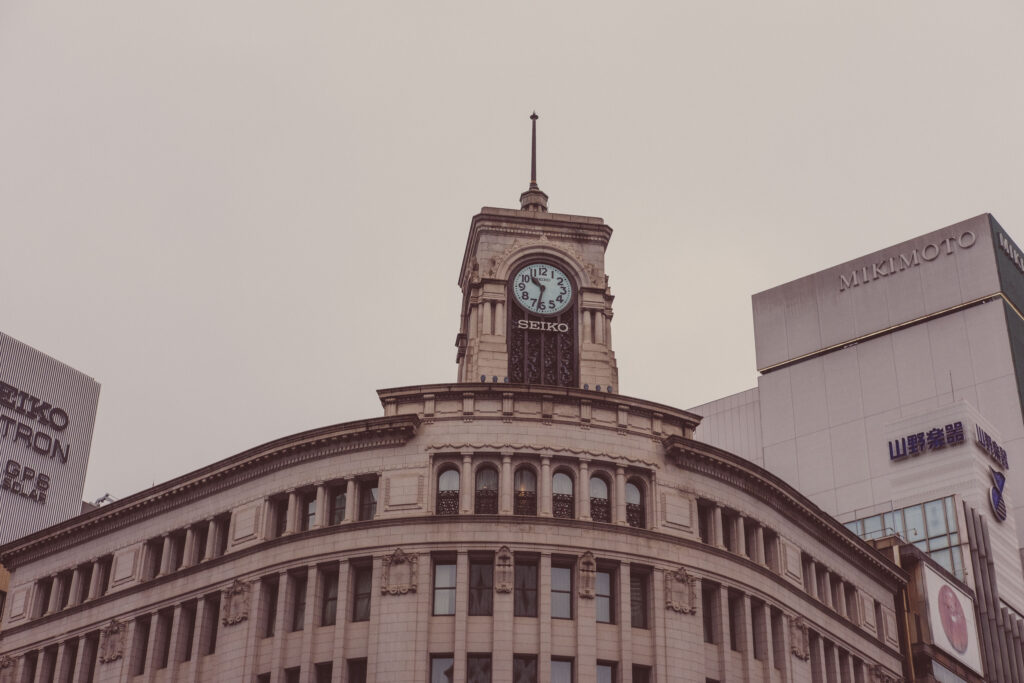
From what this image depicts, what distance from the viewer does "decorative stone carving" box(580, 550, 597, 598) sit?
55.9 meters

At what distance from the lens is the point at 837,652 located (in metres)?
66.2

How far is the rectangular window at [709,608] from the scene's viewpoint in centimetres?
5822

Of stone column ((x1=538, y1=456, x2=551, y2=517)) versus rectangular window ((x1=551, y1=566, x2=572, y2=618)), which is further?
stone column ((x1=538, y1=456, x2=551, y2=517))

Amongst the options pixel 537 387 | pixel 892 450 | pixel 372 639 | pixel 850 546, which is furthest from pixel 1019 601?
pixel 372 639

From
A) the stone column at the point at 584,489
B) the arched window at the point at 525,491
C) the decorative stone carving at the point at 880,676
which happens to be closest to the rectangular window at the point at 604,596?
the stone column at the point at 584,489

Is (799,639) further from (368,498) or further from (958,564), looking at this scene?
(958,564)

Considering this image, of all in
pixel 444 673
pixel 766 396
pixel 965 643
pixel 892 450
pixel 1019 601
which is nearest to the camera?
pixel 444 673

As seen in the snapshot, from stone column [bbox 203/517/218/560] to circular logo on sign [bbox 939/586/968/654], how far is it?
40848 mm

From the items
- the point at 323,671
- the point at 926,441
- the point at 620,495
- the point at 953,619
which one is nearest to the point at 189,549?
the point at 323,671

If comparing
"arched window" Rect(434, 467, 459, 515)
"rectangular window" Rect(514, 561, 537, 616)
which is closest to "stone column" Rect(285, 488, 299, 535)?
"arched window" Rect(434, 467, 459, 515)

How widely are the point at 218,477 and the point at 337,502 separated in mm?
7160

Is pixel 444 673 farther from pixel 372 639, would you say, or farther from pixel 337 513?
pixel 337 513

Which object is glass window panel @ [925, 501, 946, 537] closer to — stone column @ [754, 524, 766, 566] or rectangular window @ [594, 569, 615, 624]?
stone column @ [754, 524, 766, 566]

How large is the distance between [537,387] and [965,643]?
3487 cm
